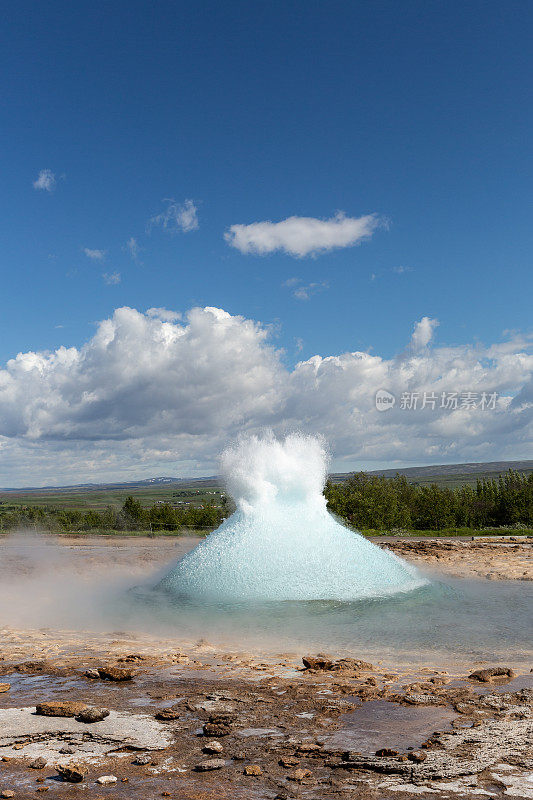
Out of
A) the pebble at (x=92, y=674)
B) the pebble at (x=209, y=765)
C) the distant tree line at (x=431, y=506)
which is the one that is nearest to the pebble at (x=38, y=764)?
the pebble at (x=209, y=765)

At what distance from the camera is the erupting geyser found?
13609 millimetres

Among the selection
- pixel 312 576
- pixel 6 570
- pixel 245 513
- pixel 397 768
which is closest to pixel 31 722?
pixel 397 768

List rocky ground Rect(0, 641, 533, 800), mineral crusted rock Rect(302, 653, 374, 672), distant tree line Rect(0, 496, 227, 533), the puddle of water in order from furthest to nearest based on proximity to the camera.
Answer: distant tree line Rect(0, 496, 227, 533), mineral crusted rock Rect(302, 653, 374, 672), the puddle of water, rocky ground Rect(0, 641, 533, 800)

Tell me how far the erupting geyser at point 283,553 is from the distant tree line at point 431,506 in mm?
21494

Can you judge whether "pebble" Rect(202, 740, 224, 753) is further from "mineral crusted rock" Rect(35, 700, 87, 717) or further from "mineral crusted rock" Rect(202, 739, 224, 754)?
"mineral crusted rock" Rect(35, 700, 87, 717)

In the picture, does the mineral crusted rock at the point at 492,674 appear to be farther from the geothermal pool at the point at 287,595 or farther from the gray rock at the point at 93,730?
the gray rock at the point at 93,730

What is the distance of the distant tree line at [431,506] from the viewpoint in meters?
37.5

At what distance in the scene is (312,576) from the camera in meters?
13.8

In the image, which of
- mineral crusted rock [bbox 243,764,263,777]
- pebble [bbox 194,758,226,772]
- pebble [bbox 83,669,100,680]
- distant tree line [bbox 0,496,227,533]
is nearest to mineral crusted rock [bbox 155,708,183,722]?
pebble [bbox 194,758,226,772]

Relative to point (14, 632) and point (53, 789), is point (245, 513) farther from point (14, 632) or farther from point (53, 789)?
point (53, 789)

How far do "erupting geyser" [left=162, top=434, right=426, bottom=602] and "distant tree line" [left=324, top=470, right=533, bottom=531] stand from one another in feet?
70.5

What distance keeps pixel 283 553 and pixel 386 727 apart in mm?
8987

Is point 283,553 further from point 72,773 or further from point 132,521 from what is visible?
point 132,521

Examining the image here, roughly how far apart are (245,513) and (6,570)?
9366 mm
